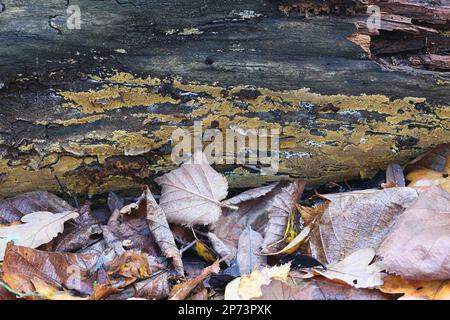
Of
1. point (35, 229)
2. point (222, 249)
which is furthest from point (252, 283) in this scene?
point (35, 229)

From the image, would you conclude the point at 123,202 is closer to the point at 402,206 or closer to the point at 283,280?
the point at 283,280

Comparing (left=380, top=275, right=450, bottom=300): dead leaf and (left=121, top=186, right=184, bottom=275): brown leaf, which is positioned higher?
(left=380, top=275, right=450, bottom=300): dead leaf

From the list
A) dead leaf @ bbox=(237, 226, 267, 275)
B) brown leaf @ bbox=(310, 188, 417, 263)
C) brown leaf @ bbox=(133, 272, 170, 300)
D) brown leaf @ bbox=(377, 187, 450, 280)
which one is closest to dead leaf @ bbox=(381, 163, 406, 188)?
brown leaf @ bbox=(310, 188, 417, 263)

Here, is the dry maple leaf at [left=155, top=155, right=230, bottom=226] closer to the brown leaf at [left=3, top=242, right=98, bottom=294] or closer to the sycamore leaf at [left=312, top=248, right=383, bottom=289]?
the brown leaf at [left=3, top=242, right=98, bottom=294]

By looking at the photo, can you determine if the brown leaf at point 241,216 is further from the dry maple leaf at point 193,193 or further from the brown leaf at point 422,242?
the brown leaf at point 422,242

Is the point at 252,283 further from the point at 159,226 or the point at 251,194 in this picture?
the point at 251,194
